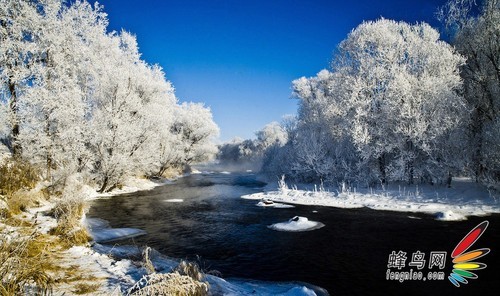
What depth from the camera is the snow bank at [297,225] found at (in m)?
15.8

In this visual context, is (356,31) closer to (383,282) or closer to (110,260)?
(383,282)

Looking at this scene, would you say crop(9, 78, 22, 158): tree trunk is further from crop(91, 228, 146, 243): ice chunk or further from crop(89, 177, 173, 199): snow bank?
crop(91, 228, 146, 243): ice chunk

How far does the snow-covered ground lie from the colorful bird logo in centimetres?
255

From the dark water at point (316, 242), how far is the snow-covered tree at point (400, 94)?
9129mm

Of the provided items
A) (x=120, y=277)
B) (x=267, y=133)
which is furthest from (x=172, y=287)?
(x=267, y=133)

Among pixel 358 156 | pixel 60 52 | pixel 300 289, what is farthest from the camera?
pixel 358 156

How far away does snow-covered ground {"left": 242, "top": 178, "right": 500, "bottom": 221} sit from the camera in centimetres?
1936

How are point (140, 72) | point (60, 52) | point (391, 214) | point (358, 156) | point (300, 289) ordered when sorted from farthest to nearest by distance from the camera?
point (140, 72) → point (358, 156) → point (60, 52) → point (391, 214) → point (300, 289)

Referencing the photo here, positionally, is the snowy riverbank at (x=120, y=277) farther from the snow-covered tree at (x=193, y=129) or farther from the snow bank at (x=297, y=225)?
the snow-covered tree at (x=193, y=129)

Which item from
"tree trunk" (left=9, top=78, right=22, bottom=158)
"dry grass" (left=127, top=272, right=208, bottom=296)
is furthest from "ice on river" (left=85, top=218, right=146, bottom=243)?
"tree trunk" (left=9, top=78, right=22, bottom=158)

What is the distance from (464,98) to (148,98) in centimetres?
3384

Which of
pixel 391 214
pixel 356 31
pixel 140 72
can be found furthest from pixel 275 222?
pixel 140 72

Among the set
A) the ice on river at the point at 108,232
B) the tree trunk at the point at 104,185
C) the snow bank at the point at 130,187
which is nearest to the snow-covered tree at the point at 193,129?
the snow bank at the point at 130,187

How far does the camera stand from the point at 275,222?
17734 millimetres
